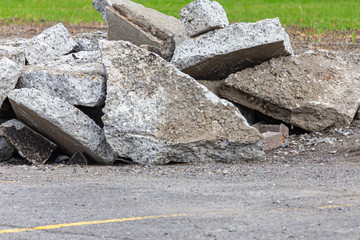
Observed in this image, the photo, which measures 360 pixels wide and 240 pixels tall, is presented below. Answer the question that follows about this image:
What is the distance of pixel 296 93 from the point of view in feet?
24.1

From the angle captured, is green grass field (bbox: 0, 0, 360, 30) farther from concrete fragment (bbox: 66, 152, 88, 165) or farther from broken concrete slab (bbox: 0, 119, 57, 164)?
broken concrete slab (bbox: 0, 119, 57, 164)

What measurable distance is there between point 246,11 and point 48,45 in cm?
1207

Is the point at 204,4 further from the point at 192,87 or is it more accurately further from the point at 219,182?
→ the point at 219,182

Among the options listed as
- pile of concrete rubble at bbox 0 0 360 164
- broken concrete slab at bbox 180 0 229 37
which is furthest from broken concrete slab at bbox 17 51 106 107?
broken concrete slab at bbox 180 0 229 37

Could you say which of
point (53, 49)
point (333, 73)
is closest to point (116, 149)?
point (53, 49)

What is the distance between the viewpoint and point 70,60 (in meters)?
7.81

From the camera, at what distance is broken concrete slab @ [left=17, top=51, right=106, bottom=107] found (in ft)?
22.3

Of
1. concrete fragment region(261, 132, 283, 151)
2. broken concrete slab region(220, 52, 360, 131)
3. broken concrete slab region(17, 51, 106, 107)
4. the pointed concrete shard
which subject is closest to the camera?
the pointed concrete shard

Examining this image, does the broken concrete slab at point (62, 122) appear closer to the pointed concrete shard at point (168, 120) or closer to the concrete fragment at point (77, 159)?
the concrete fragment at point (77, 159)

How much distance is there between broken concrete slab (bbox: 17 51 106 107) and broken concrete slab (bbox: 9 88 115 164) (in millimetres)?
333

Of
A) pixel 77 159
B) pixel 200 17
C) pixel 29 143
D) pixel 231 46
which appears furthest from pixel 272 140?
pixel 29 143

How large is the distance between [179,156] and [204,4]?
1998mm

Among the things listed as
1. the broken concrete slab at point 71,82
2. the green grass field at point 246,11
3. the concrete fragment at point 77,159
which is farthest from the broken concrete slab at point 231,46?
the green grass field at point 246,11

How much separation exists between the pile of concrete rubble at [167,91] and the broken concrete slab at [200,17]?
0.04ft
